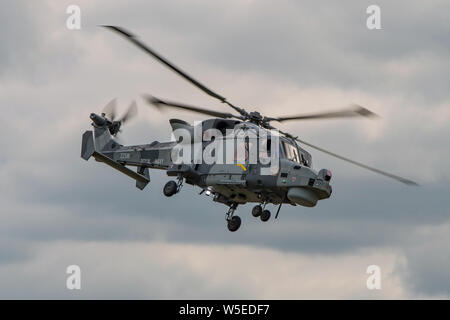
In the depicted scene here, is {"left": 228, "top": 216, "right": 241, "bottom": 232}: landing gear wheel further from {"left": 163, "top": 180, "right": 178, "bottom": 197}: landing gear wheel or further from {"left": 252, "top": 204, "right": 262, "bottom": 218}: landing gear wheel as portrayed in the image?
{"left": 163, "top": 180, "right": 178, "bottom": 197}: landing gear wheel

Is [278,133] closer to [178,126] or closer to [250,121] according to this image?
[250,121]

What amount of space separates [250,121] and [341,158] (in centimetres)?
701

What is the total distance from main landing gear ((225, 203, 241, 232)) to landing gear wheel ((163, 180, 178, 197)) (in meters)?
3.58

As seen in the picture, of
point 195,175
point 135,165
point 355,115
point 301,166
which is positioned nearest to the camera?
point 355,115

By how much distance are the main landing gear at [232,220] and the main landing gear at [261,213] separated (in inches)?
68.4

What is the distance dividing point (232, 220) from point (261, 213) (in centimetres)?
248

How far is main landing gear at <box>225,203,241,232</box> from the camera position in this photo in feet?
167

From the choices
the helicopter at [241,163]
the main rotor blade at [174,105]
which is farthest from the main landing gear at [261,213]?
the main rotor blade at [174,105]

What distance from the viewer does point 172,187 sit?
166ft

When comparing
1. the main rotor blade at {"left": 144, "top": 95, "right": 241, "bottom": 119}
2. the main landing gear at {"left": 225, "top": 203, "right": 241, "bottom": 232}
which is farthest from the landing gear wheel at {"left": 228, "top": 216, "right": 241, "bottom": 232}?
the main rotor blade at {"left": 144, "top": 95, "right": 241, "bottom": 119}

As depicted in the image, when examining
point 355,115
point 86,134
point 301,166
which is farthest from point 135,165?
point 355,115

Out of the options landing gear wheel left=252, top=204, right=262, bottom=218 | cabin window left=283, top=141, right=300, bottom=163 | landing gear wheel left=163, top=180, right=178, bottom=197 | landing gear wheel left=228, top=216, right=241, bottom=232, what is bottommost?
landing gear wheel left=228, top=216, right=241, bottom=232

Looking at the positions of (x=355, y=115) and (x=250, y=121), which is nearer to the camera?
(x=355, y=115)
